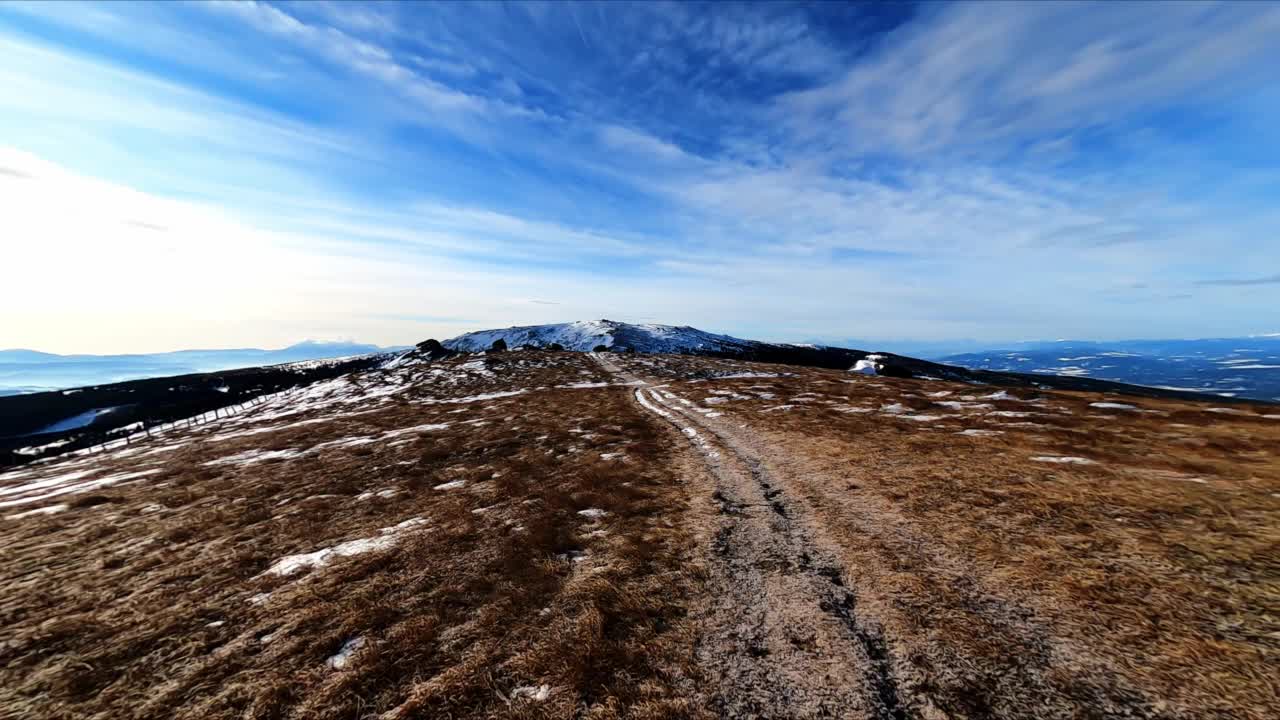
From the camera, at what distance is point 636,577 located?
1059cm

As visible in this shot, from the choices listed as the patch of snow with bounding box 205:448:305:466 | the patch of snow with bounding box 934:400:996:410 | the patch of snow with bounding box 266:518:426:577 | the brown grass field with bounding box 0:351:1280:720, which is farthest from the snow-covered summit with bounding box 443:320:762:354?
the patch of snow with bounding box 266:518:426:577

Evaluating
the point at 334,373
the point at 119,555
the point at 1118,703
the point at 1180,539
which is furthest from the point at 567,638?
the point at 334,373

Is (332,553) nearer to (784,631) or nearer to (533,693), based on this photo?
(533,693)

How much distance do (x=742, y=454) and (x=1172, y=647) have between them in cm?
1470

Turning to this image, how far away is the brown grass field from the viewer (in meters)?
7.13

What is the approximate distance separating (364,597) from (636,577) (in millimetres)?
6092

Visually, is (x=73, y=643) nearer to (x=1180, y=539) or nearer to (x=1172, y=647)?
(x=1172, y=647)

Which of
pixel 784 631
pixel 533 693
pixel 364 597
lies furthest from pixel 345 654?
pixel 784 631

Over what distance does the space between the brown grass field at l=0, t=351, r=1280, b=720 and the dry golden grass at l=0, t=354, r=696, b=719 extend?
0.07 m

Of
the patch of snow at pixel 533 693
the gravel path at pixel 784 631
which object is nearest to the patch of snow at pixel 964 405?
the gravel path at pixel 784 631

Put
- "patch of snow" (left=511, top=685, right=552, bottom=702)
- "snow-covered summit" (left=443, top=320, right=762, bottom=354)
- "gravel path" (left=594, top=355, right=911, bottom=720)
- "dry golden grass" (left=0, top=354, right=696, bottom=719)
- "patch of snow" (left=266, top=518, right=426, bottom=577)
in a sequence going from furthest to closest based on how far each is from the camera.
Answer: "snow-covered summit" (left=443, top=320, right=762, bottom=354) < "patch of snow" (left=266, top=518, right=426, bottom=577) < "dry golden grass" (left=0, top=354, right=696, bottom=719) < "patch of snow" (left=511, top=685, right=552, bottom=702) < "gravel path" (left=594, top=355, right=911, bottom=720)

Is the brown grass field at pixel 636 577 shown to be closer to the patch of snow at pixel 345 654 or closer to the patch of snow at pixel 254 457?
the patch of snow at pixel 345 654

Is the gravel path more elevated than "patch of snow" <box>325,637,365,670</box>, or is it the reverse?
the gravel path

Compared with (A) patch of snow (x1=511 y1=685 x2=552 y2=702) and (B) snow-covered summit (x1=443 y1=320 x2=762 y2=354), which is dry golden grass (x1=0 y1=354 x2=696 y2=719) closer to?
(A) patch of snow (x1=511 y1=685 x2=552 y2=702)
